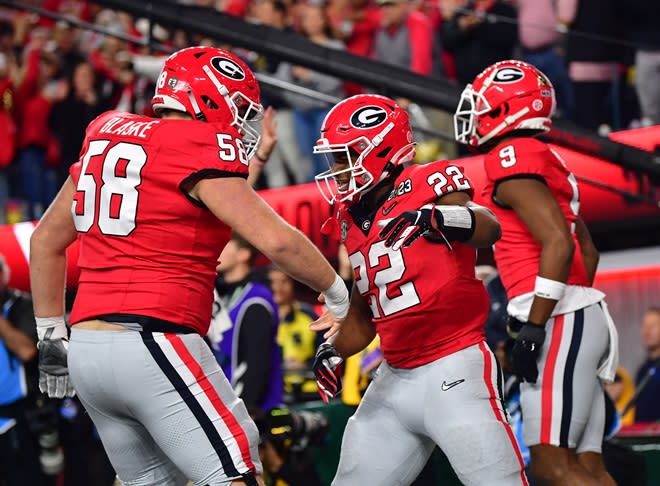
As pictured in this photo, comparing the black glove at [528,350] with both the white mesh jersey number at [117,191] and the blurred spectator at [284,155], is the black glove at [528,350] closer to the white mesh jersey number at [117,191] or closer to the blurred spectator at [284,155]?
the white mesh jersey number at [117,191]

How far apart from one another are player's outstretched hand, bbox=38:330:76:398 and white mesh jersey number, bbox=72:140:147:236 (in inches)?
21.1

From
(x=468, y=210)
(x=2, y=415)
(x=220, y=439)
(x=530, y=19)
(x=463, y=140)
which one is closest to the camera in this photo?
(x=220, y=439)

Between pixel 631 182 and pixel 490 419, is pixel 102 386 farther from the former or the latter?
pixel 631 182

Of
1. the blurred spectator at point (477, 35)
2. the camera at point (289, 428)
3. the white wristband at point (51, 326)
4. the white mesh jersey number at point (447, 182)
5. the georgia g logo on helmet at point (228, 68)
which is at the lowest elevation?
the camera at point (289, 428)

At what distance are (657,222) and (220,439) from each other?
4.00 m

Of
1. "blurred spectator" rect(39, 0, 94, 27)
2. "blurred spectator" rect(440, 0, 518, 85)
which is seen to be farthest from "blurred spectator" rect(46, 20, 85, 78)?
"blurred spectator" rect(440, 0, 518, 85)

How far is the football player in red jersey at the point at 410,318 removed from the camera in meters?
3.97

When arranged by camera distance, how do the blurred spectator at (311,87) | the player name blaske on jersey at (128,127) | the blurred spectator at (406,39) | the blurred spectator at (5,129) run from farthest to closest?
the blurred spectator at (5,129) < the blurred spectator at (406,39) < the blurred spectator at (311,87) < the player name blaske on jersey at (128,127)

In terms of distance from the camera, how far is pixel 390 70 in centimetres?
629

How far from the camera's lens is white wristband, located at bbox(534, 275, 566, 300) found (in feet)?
14.7

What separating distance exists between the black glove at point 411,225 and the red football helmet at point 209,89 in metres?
0.53

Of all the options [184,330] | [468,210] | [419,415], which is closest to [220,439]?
[184,330]

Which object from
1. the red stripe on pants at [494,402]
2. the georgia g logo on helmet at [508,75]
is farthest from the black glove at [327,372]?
the georgia g logo on helmet at [508,75]

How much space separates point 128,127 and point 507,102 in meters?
1.68
